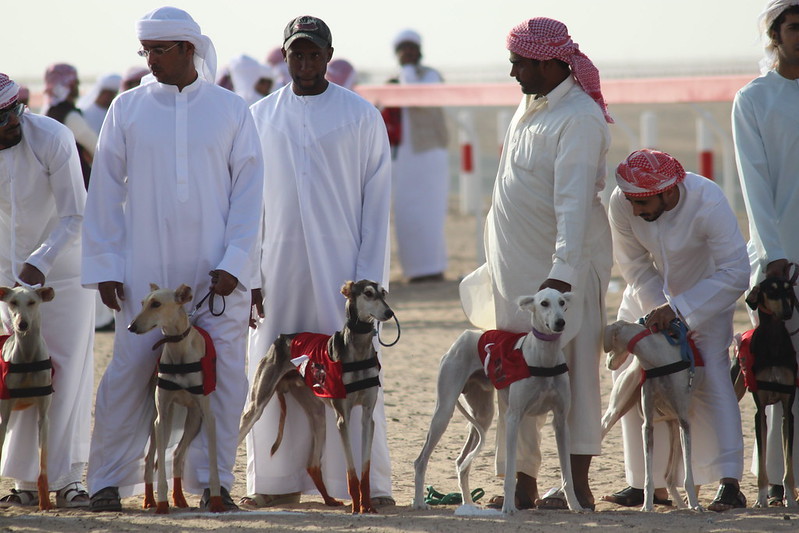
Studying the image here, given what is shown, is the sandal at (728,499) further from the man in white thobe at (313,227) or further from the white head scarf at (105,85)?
the white head scarf at (105,85)

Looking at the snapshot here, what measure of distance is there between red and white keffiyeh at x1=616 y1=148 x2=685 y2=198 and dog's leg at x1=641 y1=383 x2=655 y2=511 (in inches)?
36.0

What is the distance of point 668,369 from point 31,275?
3.07m

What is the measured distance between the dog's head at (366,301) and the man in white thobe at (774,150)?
1858mm

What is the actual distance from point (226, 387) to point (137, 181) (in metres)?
1.05

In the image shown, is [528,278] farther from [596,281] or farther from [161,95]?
[161,95]

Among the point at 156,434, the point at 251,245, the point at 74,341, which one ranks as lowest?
the point at 156,434

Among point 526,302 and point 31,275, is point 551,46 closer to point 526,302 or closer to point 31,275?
point 526,302

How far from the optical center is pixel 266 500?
6438 mm

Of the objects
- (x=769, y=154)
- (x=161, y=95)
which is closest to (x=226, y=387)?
(x=161, y=95)

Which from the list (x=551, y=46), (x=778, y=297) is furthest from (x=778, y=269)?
(x=551, y=46)

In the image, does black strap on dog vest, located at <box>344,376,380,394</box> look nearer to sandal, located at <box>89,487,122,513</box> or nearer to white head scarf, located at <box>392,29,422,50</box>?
sandal, located at <box>89,487,122,513</box>

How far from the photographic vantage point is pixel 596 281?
5.94 meters

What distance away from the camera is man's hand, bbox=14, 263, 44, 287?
Result: 609cm

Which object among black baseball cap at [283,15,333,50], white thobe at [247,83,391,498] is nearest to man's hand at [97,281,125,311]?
white thobe at [247,83,391,498]
